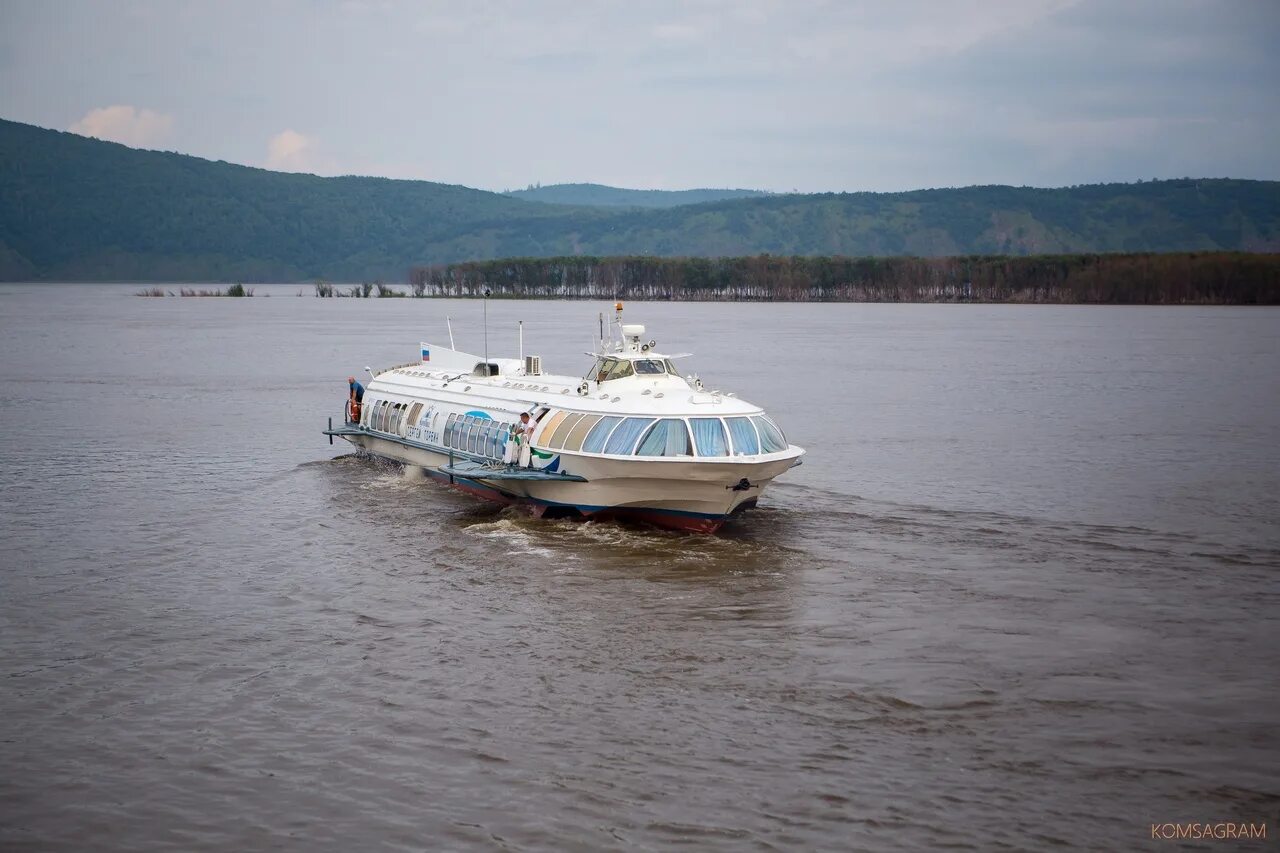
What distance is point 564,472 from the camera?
2942 centimetres

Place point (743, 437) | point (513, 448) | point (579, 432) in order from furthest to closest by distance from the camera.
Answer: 1. point (513, 448)
2. point (579, 432)
3. point (743, 437)

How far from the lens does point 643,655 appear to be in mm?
20562

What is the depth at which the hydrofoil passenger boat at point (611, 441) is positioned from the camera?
27.5m

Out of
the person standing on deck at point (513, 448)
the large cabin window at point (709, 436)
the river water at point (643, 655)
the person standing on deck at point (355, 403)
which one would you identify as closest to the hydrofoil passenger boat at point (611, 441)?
the large cabin window at point (709, 436)

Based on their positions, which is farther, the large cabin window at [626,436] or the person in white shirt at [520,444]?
the person in white shirt at [520,444]

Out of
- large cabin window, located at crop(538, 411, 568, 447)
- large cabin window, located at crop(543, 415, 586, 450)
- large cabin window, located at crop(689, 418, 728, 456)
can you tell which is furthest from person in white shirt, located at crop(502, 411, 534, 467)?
large cabin window, located at crop(689, 418, 728, 456)

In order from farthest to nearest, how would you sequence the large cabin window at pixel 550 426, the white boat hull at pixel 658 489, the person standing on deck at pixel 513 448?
the person standing on deck at pixel 513 448
the large cabin window at pixel 550 426
the white boat hull at pixel 658 489

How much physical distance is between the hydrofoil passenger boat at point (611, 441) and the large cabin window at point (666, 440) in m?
0.02

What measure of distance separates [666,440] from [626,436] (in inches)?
41.2

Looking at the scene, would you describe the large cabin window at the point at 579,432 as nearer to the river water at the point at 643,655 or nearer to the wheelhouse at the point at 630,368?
the river water at the point at 643,655

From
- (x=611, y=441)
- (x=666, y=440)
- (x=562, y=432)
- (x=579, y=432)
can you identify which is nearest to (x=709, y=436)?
(x=666, y=440)

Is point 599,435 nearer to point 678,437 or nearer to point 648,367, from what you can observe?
point 678,437

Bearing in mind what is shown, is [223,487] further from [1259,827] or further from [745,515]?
[1259,827]

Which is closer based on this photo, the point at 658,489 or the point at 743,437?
the point at 743,437
